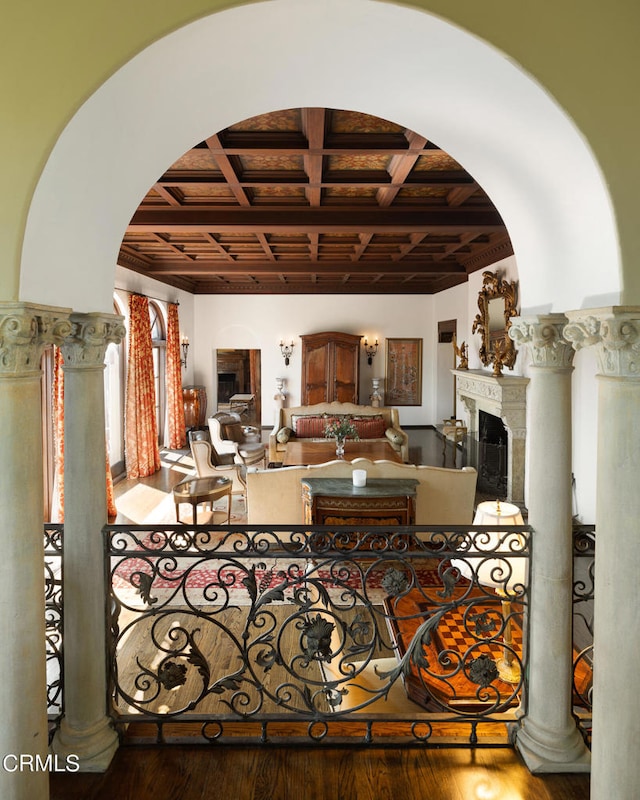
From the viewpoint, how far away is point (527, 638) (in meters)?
2.48

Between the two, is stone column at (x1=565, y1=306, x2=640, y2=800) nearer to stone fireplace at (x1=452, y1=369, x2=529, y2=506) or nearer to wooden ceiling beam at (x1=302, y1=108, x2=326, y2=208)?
wooden ceiling beam at (x1=302, y1=108, x2=326, y2=208)

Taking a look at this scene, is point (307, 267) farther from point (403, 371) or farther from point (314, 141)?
point (314, 141)

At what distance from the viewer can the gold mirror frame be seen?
802cm

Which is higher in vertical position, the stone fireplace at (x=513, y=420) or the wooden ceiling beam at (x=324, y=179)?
the wooden ceiling beam at (x=324, y=179)

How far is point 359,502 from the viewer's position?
18.0ft

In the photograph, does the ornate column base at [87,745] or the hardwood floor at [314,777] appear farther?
the ornate column base at [87,745]

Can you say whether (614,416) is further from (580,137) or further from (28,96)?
(28,96)

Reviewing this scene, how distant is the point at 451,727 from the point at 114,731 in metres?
1.54

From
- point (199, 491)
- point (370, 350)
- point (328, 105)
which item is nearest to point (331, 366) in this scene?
point (370, 350)

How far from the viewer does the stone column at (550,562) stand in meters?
2.35

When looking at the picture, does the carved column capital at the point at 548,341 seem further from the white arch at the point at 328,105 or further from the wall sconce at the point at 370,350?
the wall sconce at the point at 370,350

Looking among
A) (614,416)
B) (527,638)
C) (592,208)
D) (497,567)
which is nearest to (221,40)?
(592,208)

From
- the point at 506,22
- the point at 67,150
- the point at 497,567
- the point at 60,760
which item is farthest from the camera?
the point at 497,567

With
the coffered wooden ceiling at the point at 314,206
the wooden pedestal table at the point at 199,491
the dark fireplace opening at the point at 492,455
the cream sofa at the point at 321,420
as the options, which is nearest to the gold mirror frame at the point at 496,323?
the coffered wooden ceiling at the point at 314,206
